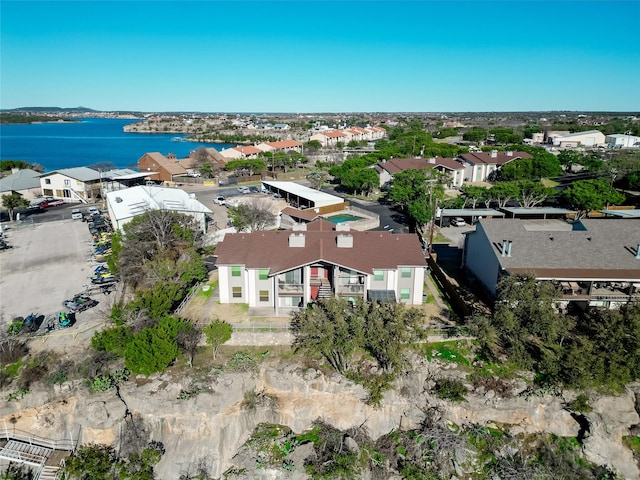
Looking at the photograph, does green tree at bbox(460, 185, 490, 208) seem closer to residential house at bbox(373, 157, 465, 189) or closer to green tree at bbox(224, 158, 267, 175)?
residential house at bbox(373, 157, 465, 189)

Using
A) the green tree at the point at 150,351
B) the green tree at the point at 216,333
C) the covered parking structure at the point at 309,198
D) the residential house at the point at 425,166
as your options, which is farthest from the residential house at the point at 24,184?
the green tree at the point at 216,333

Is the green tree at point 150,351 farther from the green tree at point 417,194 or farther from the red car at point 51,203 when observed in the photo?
the red car at point 51,203

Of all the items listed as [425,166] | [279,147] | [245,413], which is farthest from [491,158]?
→ [245,413]

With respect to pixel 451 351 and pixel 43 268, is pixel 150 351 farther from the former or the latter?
pixel 43 268

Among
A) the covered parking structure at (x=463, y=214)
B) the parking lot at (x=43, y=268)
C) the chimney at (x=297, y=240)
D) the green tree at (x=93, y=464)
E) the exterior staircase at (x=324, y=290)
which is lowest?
the green tree at (x=93, y=464)

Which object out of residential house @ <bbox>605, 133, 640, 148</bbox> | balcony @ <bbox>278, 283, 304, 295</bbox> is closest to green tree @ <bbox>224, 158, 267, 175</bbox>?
balcony @ <bbox>278, 283, 304, 295</bbox>

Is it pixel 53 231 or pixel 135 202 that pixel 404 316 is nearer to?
pixel 135 202

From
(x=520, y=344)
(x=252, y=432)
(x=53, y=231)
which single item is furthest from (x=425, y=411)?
(x=53, y=231)
